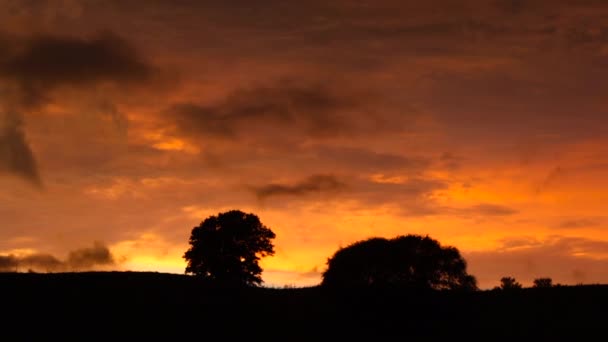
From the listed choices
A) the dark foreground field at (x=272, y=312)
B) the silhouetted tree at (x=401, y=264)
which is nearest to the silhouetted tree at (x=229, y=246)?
the silhouetted tree at (x=401, y=264)

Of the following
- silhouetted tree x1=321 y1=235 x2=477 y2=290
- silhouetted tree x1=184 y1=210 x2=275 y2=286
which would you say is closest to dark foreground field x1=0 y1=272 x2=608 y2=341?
silhouetted tree x1=321 y1=235 x2=477 y2=290

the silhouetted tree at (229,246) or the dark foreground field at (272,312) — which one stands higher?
the silhouetted tree at (229,246)

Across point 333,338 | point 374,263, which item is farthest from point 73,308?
point 374,263

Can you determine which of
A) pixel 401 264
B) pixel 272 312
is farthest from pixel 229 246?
pixel 272 312

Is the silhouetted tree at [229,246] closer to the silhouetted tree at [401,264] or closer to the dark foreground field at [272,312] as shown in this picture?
the silhouetted tree at [401,264]

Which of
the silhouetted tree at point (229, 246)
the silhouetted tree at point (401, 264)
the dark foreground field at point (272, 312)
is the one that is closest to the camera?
the dark foreground field at point (272, 312)

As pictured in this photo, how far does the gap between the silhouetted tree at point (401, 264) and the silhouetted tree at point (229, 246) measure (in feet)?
58.4

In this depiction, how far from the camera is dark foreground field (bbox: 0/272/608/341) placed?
45.2 meters

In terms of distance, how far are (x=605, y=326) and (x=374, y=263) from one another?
2806 cm

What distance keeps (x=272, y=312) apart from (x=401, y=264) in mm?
24190

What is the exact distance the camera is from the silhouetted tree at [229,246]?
89.4 m

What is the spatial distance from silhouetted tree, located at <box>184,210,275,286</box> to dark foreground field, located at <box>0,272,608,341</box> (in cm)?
3313

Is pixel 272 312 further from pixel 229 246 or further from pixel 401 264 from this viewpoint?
pixel 229 246

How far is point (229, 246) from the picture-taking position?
90250 mm
